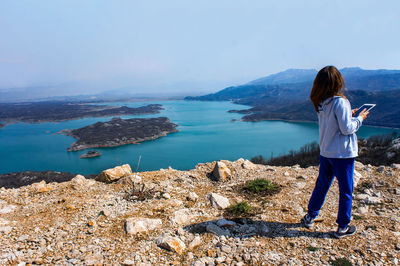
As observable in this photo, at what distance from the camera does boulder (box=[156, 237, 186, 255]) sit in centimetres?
229

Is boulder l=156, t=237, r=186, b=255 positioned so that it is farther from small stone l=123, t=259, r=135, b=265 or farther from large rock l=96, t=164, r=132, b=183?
large rock l=96, t=164, r=132, b=183

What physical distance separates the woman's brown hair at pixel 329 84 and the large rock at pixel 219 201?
2017 mm

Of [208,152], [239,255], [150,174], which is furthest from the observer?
[208,152]

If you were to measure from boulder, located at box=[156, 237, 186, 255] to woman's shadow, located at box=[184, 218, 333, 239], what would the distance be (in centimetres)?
31

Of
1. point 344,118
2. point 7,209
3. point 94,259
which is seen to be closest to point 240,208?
point 344,118

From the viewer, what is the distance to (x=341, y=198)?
92.7 inches

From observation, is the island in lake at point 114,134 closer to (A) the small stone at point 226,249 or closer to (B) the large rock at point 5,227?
(B) the large rock at point 5,227

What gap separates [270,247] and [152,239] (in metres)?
1.31

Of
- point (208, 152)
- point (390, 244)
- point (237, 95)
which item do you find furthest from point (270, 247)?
point (237, 95)

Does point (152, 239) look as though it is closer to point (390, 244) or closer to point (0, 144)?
point (390, 244)

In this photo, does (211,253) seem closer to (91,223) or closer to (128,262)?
(128,262)

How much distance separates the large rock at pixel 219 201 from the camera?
10.9 ft

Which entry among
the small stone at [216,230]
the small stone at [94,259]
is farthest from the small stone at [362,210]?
the small stone at [94,259]

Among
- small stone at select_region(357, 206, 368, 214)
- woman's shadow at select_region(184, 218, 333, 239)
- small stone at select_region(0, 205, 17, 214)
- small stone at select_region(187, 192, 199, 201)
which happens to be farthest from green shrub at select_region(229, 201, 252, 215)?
small stone at select_region(0, 205, 17, 214)
